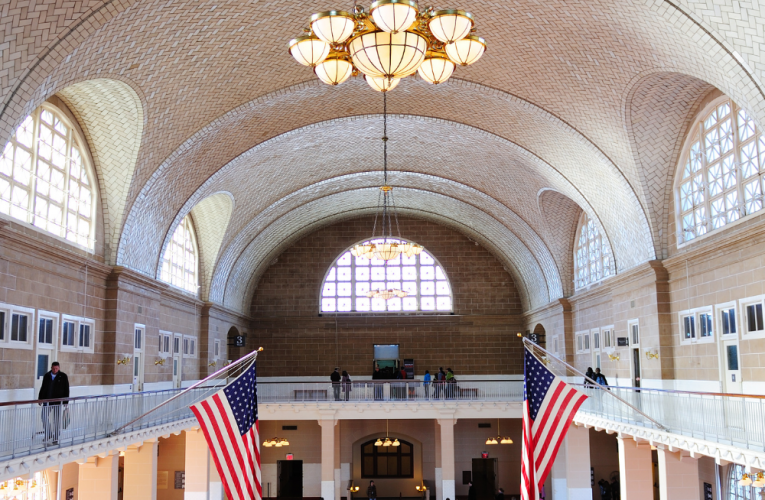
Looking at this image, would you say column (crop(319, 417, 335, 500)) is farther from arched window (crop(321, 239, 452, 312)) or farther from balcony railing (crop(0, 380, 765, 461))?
arched window (crop(321, 239, 452, 312))

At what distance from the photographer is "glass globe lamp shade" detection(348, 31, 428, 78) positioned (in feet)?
32.4

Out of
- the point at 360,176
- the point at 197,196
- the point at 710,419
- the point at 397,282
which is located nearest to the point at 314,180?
the point at 360,176

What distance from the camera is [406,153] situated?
28188 millimetres

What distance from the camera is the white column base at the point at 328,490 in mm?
27922

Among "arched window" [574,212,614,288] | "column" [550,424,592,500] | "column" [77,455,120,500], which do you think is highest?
"arched window" [574,212,614,288]

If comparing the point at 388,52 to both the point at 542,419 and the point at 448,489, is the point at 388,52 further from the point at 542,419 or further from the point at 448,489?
the point at 448,489

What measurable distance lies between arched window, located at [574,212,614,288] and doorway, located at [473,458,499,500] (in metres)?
12.3

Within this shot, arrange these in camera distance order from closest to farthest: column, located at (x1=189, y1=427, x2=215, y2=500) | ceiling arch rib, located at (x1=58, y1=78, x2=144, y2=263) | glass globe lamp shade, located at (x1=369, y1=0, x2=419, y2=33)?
glass globe lamp shade, located at (x1=369, y1=0, x2=419, y2=33), ceiling arch rib, located at (x1=58, y1=78, x2=144, y2=263), column, located at (x1=189, y1=427, x2=215, y2=500)

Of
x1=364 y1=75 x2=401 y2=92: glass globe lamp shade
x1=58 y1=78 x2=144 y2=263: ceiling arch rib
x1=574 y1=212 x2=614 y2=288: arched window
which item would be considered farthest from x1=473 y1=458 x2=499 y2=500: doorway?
x1=364 y1=75 x2=401 y2=92: glass globe lamp shade

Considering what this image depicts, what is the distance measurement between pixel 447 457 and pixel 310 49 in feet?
70.7

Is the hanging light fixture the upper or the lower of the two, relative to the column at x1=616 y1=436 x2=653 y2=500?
upper

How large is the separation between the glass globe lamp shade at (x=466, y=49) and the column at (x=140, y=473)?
1341cm

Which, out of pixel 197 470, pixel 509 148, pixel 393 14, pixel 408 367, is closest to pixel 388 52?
pixel 393 14

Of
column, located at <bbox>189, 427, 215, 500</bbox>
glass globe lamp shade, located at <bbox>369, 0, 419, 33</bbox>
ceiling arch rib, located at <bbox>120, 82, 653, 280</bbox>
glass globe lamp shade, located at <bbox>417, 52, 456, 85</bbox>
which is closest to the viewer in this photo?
glass globe lamp shade, located at <bbox>369, 0, 419, 33</bbox>
